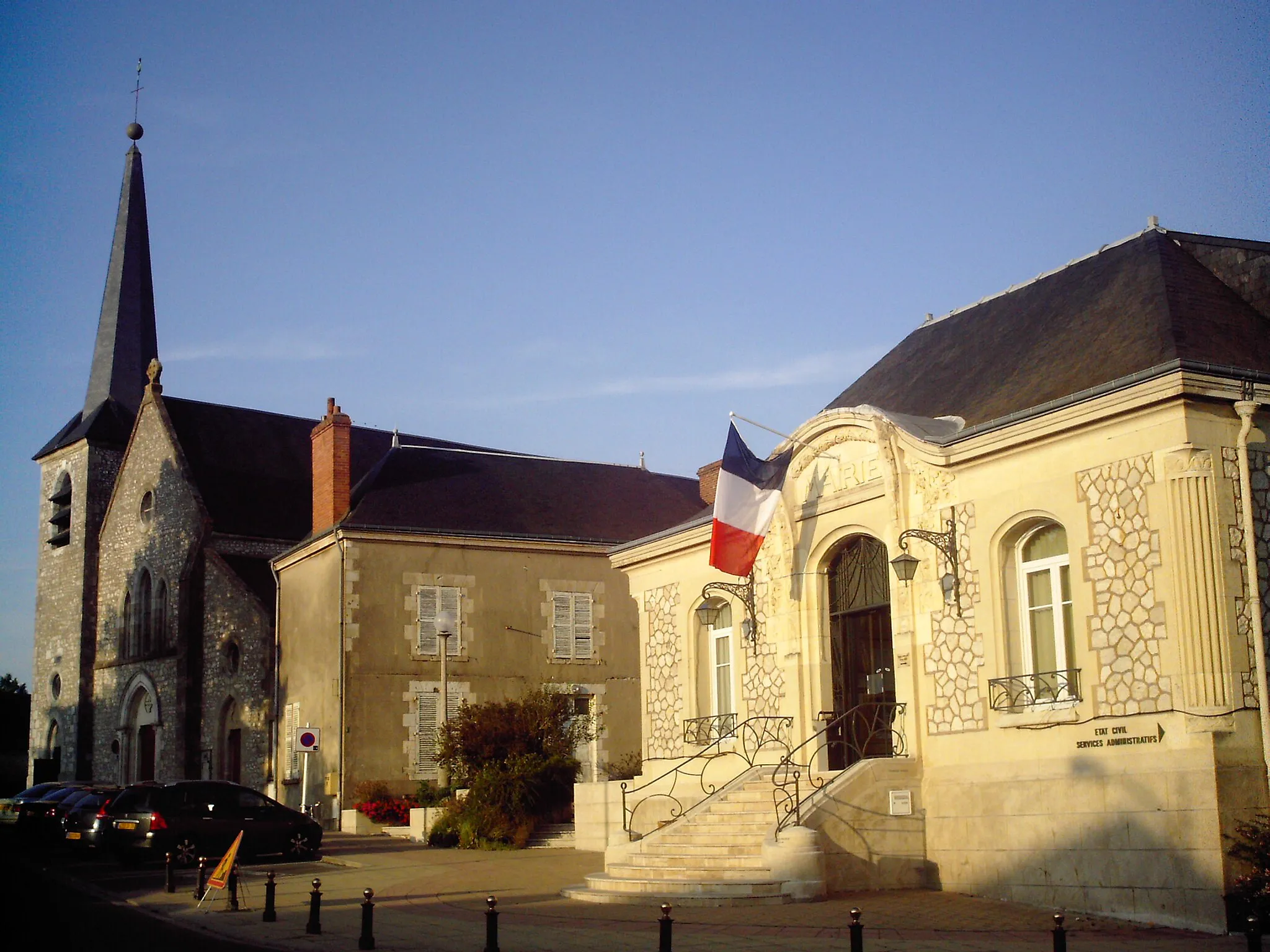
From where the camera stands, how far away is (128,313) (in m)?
50.7

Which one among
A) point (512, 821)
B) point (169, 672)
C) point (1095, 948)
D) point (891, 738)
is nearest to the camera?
point (1095, 948)

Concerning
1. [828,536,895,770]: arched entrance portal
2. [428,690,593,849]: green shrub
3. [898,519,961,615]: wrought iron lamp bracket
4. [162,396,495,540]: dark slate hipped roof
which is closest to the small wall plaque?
[828,536,895,770]: arched entrance portal

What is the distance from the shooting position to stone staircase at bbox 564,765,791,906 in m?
14.8

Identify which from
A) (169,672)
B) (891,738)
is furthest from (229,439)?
(891,738)

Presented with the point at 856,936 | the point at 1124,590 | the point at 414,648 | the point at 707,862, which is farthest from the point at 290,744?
the point at 856,936

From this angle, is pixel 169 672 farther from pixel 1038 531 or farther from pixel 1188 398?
pixel 1188 398

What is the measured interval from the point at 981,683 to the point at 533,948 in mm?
6378

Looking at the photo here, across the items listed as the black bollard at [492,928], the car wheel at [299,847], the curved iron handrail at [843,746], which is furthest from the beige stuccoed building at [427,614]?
the black bollard at [492,928]

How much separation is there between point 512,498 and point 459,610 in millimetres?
3750

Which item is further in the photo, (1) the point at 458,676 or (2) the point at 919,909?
(1) the point at 458,676

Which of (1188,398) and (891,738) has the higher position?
(1188,398)

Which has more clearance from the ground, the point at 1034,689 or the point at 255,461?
the point at 255,461

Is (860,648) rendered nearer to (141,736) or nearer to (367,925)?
(367,925)

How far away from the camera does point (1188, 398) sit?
13539 mm
